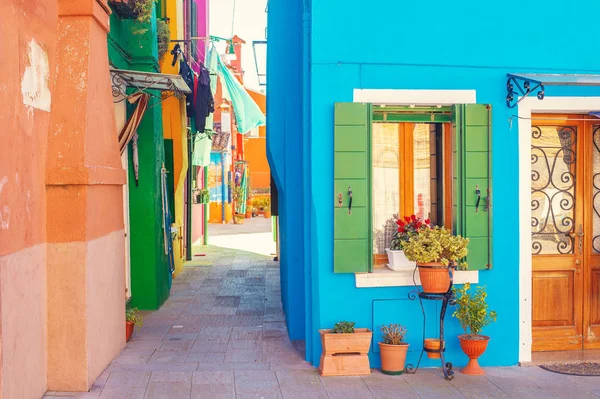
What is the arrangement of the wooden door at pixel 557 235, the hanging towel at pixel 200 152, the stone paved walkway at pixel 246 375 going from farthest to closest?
the hanging towel at pixel 200 152 → the wooden door at pixel 557 235 → the stone paved walkway at pixel 246 375

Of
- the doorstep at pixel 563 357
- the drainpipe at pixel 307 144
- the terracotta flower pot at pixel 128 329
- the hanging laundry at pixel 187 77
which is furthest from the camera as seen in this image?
the hanging laundry at pixel 187 77

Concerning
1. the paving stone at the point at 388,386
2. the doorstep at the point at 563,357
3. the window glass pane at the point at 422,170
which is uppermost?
the window glass pane at the point at 422,170

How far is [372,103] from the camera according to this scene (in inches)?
277

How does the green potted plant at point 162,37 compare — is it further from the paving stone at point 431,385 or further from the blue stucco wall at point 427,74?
the paving stone at point 431,385

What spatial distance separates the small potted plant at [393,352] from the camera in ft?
22.4

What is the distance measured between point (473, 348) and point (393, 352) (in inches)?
29.4

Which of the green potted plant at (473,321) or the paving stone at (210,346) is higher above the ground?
the green potted plant at (473,321)

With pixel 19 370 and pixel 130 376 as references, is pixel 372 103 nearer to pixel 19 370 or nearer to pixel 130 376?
pixel 130 376

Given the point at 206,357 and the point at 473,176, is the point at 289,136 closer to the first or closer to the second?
the point at 473,176

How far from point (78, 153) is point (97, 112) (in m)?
0.74

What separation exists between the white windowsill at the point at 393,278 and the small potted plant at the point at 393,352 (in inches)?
17.5

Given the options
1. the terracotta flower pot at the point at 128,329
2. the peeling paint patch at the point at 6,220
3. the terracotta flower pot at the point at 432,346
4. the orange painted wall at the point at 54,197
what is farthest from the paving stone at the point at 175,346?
the peeling paint patch at the point at 6,220

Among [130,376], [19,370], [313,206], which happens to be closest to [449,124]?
[313,206]

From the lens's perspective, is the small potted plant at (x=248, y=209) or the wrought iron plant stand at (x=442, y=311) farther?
the small potted plant at (x=248, y=209)
